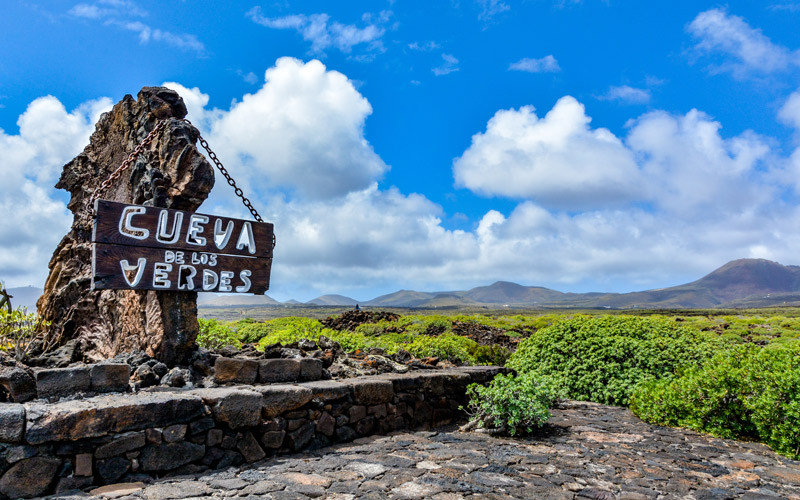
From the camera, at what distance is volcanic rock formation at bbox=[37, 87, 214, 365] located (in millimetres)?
5742

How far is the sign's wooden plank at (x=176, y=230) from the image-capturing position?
528 centimetres

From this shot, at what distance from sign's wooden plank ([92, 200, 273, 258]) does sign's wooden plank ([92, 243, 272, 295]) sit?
0.07 meters

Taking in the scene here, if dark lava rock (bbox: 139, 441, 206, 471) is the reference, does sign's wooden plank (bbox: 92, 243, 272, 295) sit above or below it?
above

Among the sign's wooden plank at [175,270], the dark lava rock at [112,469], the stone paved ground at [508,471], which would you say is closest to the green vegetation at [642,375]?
the stone paved ground at [508,471]

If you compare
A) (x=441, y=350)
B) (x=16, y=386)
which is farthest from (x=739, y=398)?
(x=16, y=386)

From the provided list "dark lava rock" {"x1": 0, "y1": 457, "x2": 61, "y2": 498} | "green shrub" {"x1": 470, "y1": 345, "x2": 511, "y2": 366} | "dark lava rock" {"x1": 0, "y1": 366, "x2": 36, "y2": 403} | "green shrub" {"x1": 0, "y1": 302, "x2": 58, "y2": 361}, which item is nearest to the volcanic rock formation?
"green shrub" {"x1": 0, "y1": 302, "x2": 58, "y2": 361}

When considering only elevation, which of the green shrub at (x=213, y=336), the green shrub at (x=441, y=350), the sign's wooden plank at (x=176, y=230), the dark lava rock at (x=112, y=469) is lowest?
the dark lava rock at (x=112, y=469)

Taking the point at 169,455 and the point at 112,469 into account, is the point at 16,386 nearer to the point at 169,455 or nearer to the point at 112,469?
the point at 112,469

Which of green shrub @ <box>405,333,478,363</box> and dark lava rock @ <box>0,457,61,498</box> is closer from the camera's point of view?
dark lava rock @ <box>0,457,61,498</box>

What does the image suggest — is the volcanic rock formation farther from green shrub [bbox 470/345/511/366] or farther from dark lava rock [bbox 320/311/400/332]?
dark lava rock [bbox 320/311/400/332]

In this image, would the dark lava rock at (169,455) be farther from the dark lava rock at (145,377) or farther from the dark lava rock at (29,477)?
the dark lava rock at (145,377)

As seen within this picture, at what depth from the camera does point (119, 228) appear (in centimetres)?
533

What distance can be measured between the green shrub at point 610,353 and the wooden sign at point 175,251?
5098 mm

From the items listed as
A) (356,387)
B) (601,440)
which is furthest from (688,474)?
(356,387)
